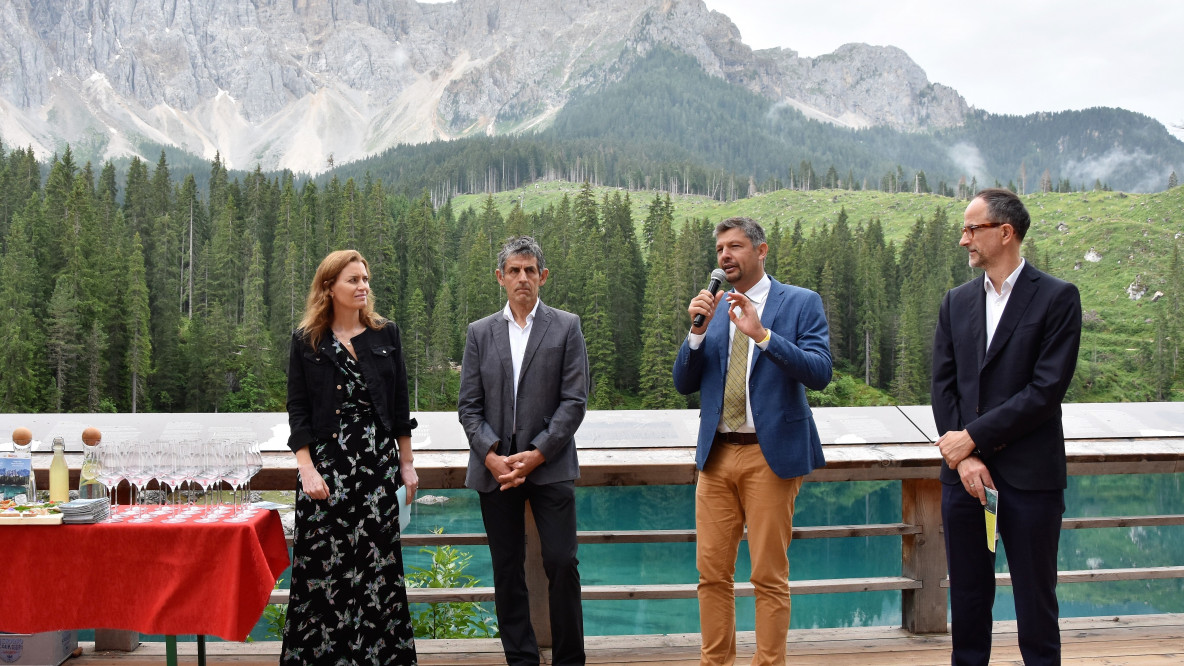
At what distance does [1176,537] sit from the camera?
2644 centimetres

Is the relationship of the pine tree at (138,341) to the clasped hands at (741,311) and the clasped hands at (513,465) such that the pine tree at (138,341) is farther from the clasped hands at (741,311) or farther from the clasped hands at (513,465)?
the clasped hands at (741,311)

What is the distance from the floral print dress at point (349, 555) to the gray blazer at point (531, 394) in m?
0.36

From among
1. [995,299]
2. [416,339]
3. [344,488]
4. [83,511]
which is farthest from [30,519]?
[416,339]

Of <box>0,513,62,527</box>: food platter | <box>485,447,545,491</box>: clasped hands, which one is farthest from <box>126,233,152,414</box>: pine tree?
<box>485,447,545,491</box>: clasped hands

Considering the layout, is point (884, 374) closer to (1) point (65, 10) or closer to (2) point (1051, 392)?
(2) point (1051, 392)

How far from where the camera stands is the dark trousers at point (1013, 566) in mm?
2646

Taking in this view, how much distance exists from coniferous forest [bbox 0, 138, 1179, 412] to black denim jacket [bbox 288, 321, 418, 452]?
4624cm

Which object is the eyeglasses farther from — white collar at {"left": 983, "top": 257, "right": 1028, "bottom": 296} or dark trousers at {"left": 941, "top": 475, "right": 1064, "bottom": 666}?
dark trousers at {"left": 941, "top": 475, "right": 1064, "bottom": 666}

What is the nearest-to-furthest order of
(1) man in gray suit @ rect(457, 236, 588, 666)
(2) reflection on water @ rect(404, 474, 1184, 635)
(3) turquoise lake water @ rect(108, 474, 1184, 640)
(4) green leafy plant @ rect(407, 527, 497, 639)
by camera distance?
(1) man in gray suit @ rect(457, 236, 588, 666) < (4) green leafy plant @ rect(407, 527, 497, 639) < (3) turquoise lake water @ rect(108, 474, 1184, 640) < (2) reflection on water @ rect(404, 474, 1184, 635)

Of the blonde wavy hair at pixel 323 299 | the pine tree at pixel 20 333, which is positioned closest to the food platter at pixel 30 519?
the blonde wavy hair at pixel 323 299

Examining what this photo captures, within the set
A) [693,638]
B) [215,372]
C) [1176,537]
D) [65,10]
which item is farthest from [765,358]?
[65,10]

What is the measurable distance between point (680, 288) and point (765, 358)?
53240mm

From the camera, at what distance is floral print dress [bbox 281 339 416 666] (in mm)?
2883

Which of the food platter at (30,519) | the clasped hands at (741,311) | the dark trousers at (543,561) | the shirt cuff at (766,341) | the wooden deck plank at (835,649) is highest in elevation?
the clasped hands at (741,311)
